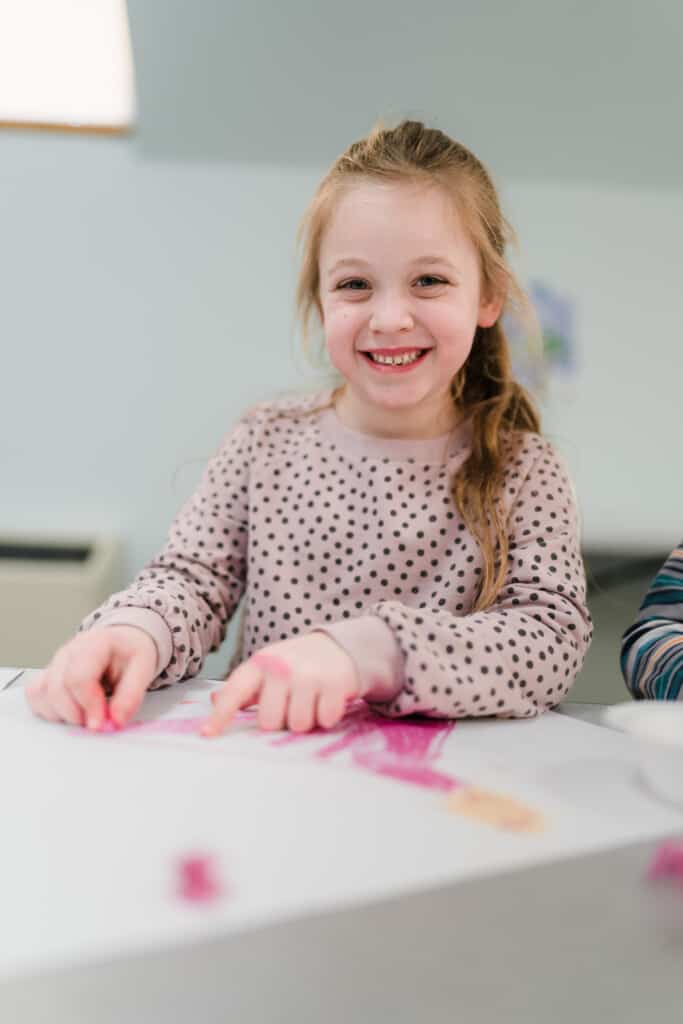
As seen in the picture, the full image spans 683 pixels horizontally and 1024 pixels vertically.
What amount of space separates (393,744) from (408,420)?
1.49ft

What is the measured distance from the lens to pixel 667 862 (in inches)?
19.3

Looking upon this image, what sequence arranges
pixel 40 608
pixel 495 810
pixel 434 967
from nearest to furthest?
pixel 434 967 < pixel 495 810 < pixel 40 608

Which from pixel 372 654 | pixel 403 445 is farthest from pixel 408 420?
pixel 372 654

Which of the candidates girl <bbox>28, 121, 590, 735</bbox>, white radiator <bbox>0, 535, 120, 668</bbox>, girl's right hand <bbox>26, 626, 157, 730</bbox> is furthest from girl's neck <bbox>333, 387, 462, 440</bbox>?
white radiator <bbox>0, 535, 120, 668</bbox>

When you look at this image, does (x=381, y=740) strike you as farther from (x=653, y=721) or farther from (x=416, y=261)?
(x=416, y=261)

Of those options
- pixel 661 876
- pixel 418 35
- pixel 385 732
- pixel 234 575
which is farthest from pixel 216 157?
pixel 661 876

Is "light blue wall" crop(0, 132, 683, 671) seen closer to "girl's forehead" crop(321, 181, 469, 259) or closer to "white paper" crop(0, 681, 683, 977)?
"girl's forehead" crop(321, 181, 469, 259)

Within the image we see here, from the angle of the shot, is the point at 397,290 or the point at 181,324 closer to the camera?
the point at 397,290

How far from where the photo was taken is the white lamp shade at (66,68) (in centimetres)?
196

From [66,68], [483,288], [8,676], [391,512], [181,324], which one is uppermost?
[66,68]

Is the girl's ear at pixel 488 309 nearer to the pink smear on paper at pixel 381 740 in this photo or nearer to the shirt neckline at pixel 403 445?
the shirt neckline at pixel 403 445

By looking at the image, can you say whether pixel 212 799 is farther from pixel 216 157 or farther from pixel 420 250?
pixel 216 157

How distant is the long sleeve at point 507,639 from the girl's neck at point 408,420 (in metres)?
0.13

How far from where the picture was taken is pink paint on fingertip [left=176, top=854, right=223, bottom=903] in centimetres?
43
